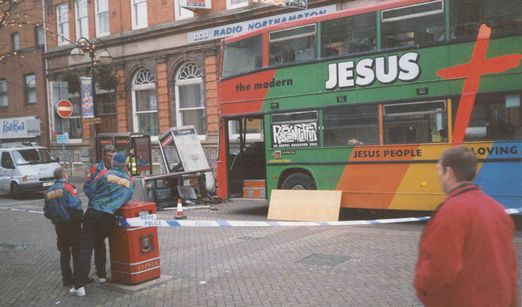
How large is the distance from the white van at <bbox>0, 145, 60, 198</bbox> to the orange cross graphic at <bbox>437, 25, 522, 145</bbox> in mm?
15009

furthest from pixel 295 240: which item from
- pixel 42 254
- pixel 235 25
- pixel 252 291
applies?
pixel 235 25

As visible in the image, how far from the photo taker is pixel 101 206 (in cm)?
658

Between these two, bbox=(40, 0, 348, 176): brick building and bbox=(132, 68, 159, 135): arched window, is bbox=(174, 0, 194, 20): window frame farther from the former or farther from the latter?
bbox=(132, 68, 159, 135): arched window

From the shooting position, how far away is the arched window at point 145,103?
24.8m

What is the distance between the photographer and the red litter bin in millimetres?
6711

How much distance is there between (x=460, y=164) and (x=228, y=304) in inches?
150

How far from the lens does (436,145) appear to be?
9.91 metres

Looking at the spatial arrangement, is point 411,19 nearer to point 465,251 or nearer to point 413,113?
point 413,113

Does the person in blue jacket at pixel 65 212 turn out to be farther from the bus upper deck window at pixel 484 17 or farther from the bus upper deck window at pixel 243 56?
the bus upper deck window at pixel 484 17

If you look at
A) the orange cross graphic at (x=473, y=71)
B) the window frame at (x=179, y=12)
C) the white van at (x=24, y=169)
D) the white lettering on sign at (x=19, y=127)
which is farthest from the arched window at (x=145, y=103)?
the orange cross graphic at (x=473, y=71)

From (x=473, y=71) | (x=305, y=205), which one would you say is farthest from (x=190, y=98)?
(x=473, y=71)

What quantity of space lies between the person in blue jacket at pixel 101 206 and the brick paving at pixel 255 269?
307 mm

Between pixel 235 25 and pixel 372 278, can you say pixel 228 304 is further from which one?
pixel 235 25

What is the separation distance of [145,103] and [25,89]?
10.7 m
